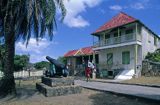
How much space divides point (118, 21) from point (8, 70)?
22103mm

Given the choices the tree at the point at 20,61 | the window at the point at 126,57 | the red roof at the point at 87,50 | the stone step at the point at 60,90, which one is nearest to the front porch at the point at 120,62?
the window at the point at 126,57

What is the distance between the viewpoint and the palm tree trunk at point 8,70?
528 inches

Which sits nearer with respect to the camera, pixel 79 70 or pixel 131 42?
pixel 131 42

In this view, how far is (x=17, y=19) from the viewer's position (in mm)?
13430

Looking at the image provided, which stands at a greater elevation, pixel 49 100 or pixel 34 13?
pixel 34 13

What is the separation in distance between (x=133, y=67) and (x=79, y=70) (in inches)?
375

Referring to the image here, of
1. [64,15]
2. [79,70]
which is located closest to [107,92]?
[64,15]

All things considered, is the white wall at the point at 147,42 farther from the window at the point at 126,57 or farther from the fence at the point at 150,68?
the fence at the point at 150,68

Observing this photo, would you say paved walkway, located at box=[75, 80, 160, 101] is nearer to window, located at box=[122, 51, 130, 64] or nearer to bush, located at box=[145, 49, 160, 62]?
bush, located at box=[145, 49, 160, 62]

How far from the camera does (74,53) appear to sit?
43.1 m

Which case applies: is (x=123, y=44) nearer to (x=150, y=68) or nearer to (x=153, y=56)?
(x=153, y=56)

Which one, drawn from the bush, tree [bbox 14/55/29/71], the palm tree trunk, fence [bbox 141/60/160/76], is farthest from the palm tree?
tree [bbox 14/55/29/71]

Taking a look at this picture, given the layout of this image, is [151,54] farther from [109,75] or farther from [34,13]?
[34,13]

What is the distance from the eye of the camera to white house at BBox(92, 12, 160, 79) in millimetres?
29781
